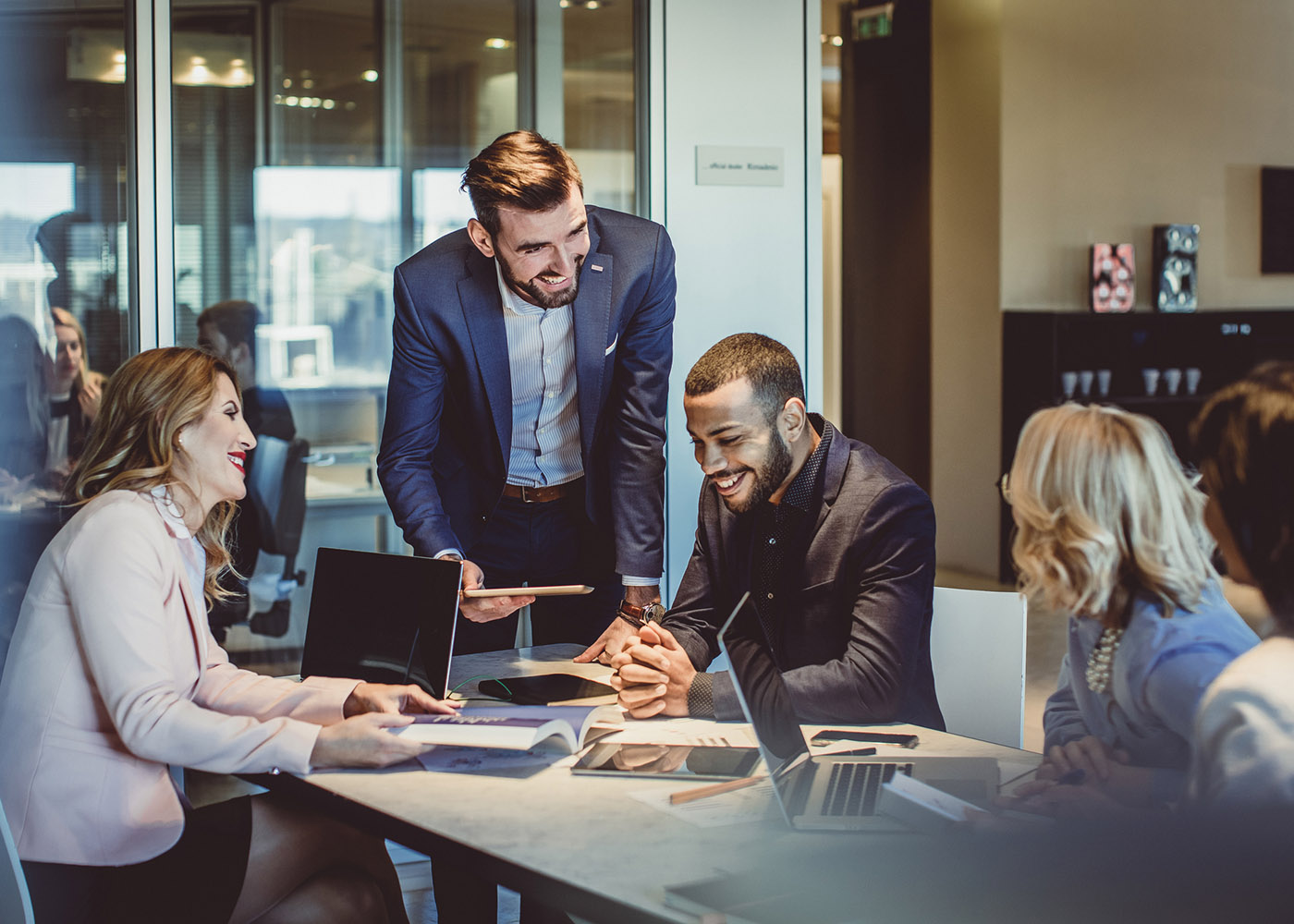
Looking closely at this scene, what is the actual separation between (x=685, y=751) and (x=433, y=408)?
4.12 feet

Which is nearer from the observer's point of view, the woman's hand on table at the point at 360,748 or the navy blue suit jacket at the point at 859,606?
the woman's hand on table at the point at 360,748

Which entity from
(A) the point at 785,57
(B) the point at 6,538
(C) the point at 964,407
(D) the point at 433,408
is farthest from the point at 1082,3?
(B) the point at 6,538

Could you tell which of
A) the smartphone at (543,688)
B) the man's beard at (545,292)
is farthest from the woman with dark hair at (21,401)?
A: the smartphone at (543,688)

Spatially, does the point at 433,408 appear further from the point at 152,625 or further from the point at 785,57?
the point at 785,57

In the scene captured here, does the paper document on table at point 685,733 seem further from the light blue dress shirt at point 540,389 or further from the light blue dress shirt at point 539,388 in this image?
the light blue dress shirt at point 539,388

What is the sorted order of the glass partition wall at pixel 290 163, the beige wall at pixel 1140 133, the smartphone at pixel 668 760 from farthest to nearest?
the beige wall at pixel 1140 133 → the glass partition wall at pixel 290 163 → the smartphone at pixel 668 760

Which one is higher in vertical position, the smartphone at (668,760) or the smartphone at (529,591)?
the smartphone at (529,591)

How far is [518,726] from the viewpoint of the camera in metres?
1.80

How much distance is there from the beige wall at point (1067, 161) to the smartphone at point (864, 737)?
6.11 meters

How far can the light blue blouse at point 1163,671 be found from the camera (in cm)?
145

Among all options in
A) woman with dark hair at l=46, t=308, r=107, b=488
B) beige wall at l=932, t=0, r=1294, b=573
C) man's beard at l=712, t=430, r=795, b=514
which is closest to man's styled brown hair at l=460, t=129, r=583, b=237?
man's beard at l=712, t=430, r=795, b=514

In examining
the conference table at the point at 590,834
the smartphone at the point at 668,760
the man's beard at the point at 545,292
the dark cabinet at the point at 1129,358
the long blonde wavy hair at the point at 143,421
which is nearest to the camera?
the conference table at the point at 590,834

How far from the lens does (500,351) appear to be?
2803mm

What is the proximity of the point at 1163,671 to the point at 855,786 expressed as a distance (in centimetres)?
42
